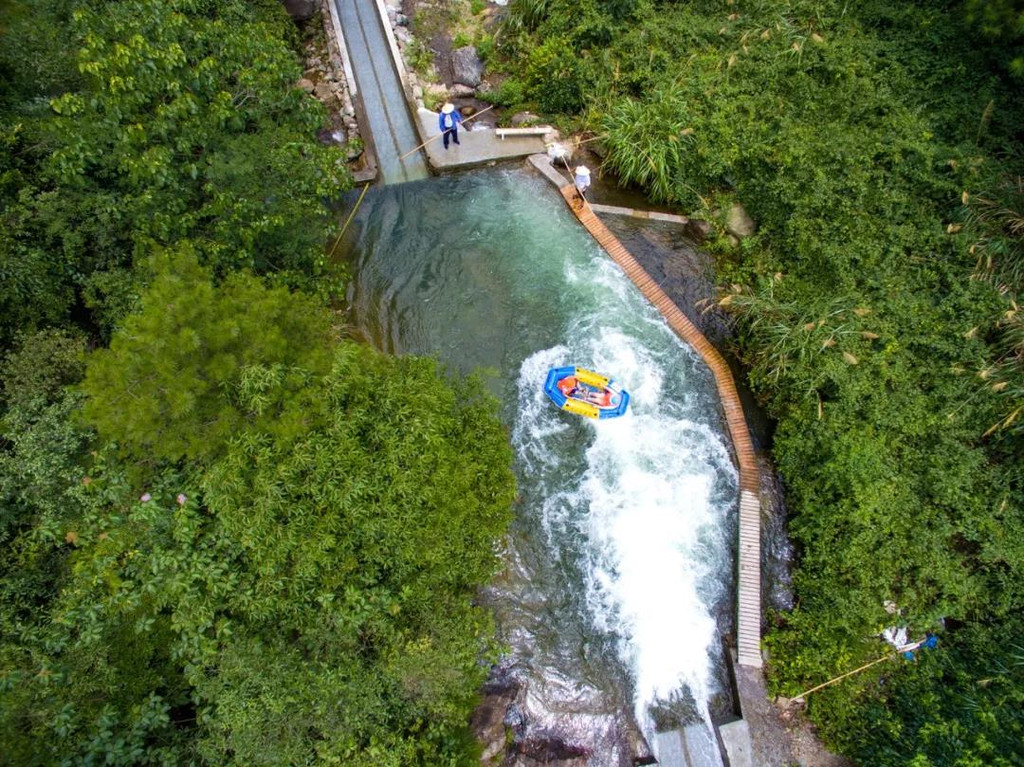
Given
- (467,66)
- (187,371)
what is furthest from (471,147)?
(187,371)

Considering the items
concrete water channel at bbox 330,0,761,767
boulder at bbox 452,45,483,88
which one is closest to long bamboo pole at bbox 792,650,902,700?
concrete water channel at bbox 330,0,761,767

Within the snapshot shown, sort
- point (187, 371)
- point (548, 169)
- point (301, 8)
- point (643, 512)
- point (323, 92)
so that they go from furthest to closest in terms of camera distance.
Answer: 1. point (301, 8)
2. point (323, 92)
3. point (548, 169)
4. point (643, 512)
5. point (187, 371)

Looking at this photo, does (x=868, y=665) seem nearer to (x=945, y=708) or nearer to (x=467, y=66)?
(x=945, y=708)

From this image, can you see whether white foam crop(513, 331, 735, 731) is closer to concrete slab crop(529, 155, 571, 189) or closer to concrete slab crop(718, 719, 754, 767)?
concrete slab crop(718, 719, 754, 767)

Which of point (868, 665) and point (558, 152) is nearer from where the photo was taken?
point (868, 665)

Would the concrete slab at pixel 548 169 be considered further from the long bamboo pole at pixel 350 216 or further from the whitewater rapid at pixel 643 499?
the long bamboo pole at pixel 350 216

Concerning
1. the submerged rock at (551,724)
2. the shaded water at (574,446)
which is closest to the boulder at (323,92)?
the shaded water at (574,446)

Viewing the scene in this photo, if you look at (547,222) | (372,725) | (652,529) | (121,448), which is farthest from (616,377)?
(121,448)
